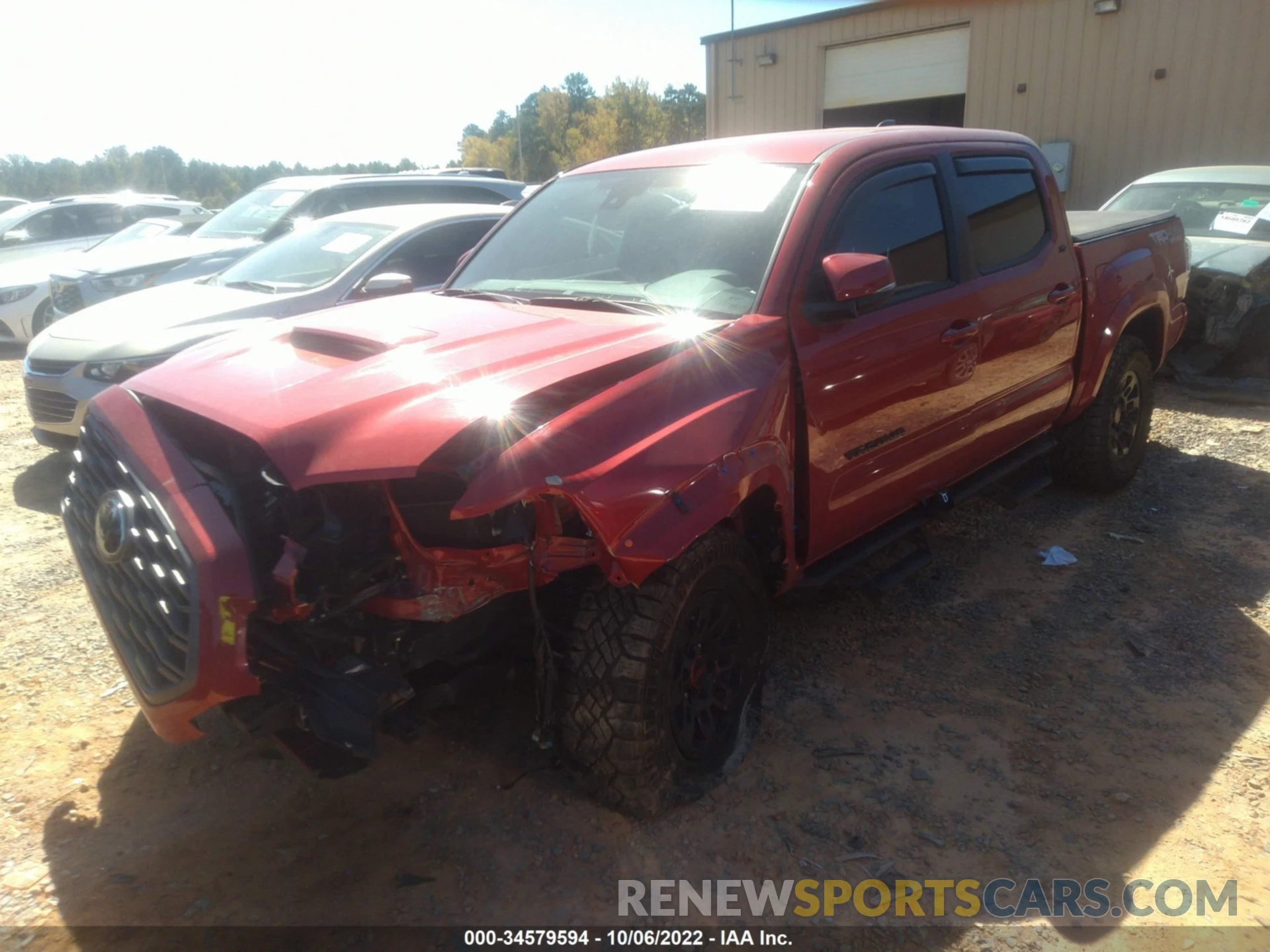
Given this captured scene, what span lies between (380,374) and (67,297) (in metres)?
8.44

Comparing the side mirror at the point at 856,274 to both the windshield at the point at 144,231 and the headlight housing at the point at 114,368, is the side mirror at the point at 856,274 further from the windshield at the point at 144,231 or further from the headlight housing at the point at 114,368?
the windshield at the point at 144,231

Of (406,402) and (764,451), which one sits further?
(764,451)

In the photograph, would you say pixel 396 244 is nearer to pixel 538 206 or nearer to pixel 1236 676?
pixel 538 206

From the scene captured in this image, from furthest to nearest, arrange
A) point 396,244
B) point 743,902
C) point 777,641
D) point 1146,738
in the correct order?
1. point 396,244
2. point 777,641
3. point 1146,738
4. point 743,902

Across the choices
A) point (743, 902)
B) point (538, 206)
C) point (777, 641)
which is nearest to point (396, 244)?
point (538, 206)

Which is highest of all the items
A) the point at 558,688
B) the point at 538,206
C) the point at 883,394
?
the point at 538,206

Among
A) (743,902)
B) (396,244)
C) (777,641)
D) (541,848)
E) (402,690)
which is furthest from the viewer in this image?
(396,244)

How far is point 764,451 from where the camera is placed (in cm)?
273

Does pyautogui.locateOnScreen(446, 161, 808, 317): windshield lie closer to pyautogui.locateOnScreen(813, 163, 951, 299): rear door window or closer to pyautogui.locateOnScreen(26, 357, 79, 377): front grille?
pyautogui.locateOnScreen(813, 163, 951, 299): rear door window

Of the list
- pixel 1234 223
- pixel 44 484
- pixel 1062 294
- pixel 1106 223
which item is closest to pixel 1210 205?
pixel 1234 223

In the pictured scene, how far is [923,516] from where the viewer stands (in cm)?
385

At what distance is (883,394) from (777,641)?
1.16 m

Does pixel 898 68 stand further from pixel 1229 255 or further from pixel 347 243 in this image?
pixel 347 243

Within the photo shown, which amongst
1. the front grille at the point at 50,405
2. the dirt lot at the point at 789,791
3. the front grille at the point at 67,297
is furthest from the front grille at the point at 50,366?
the front grille at the point at 67,297
